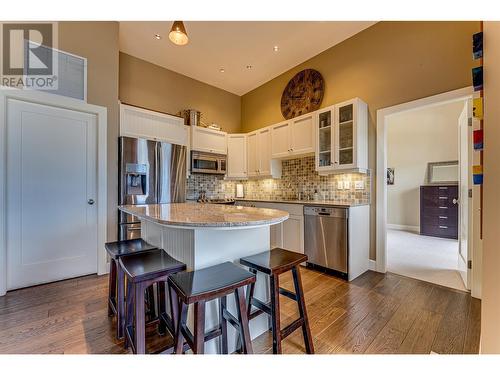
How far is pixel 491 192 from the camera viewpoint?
42.4 inches

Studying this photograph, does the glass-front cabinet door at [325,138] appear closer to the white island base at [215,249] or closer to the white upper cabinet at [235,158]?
the white upper cabinet at [235,158]

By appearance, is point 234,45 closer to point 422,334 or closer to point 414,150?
point 422,334

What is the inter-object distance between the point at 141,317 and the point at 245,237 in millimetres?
747

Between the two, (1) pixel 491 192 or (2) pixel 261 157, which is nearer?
(1) pixel 491 192

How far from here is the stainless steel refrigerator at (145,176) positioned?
2.84m

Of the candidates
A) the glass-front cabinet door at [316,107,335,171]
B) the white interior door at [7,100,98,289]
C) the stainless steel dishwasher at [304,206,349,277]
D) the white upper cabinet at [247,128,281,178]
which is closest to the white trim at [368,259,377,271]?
the stainless steel dishwasher at [304,206,349,277]

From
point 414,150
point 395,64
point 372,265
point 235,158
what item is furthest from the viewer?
point 414,150

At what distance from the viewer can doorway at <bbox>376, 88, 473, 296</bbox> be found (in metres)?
2.49

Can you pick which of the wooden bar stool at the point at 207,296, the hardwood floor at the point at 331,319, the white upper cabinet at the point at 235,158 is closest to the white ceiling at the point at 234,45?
the white upper cabinet at the point at 235,158

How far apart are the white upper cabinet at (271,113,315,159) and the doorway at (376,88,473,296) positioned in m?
0.89

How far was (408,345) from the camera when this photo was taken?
1.46 meters

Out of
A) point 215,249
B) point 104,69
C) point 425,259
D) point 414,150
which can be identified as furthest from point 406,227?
point 104,69

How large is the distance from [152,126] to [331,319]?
3300mm
